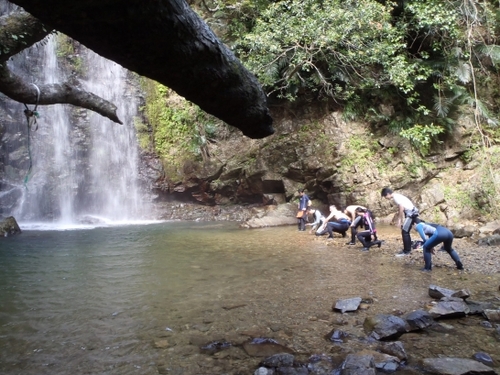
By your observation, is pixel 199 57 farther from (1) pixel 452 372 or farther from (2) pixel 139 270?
(2) pixel 139 270

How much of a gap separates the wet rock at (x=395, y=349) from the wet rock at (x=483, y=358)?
668 millimetres

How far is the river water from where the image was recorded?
13.1ft

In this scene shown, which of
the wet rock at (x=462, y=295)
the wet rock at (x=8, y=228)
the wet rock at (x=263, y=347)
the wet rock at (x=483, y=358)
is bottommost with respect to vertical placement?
the wet rock at (x=483, y=358)

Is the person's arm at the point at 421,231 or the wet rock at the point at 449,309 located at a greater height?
the person's arm at the point at 421,231

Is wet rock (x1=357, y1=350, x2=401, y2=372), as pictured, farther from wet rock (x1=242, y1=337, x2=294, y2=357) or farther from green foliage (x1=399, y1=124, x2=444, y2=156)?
Answer: green foliage (x1=399, y1=124, x2=444, y2=156)

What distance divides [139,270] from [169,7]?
703 centimetres

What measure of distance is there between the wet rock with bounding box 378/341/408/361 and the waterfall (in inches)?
655

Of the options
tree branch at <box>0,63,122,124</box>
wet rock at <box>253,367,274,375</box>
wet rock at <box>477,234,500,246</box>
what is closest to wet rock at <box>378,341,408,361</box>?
wet rock at <box>253,367,274,375</box>

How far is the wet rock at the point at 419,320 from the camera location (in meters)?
4.50

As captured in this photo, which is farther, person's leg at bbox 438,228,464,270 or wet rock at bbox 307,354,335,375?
person's leg at bbox 438,228,464,270

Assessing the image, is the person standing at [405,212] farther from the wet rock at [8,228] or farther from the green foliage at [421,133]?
the wet rock at [8,228]

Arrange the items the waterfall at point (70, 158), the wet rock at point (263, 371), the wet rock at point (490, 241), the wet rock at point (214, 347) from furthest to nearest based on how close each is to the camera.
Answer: the waterfall at point (70, 158), the wet rock at point (490, 241), the wet rock at point (214, 347), the wet rock at point (263, 371)

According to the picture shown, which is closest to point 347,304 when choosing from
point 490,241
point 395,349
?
point 395,349

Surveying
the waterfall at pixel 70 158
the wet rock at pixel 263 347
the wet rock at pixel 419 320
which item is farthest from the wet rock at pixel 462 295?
the waterfall at pixel 70 158
